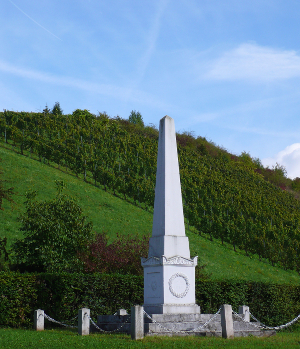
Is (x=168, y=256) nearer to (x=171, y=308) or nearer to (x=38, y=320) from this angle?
(x=171, y=308)

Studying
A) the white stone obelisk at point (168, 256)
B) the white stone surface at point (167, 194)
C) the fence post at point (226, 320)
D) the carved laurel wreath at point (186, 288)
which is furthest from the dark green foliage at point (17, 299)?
the fence post at point (226, 320)

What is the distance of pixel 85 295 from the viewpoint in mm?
16234

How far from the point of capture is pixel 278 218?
1999 inches

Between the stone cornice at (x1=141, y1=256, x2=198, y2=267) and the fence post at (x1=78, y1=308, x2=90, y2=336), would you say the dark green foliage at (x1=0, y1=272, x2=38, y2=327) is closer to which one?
the fence post at (x1=78, y1=308, x2=90, y2=336)

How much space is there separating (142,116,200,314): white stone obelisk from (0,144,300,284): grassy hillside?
18476 millimetres

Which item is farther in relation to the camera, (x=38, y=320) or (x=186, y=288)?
(x=38, y=320)

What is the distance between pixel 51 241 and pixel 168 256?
10.4 meters

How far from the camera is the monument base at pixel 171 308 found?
12.8 metres

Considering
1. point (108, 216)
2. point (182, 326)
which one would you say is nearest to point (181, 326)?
point (182, 326)

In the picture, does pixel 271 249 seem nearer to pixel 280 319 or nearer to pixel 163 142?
pixel 280 319

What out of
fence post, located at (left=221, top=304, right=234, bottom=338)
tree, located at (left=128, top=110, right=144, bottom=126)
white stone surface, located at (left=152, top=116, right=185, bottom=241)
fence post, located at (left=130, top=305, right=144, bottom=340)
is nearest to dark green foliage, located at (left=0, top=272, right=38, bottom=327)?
white stone surface, located at (left=152, top=116, right=185, bottom=241)

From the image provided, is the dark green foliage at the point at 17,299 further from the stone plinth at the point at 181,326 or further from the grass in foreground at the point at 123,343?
the grass in foreground at the point at 123,343

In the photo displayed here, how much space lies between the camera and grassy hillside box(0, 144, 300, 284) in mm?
33875

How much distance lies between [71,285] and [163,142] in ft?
21.4
